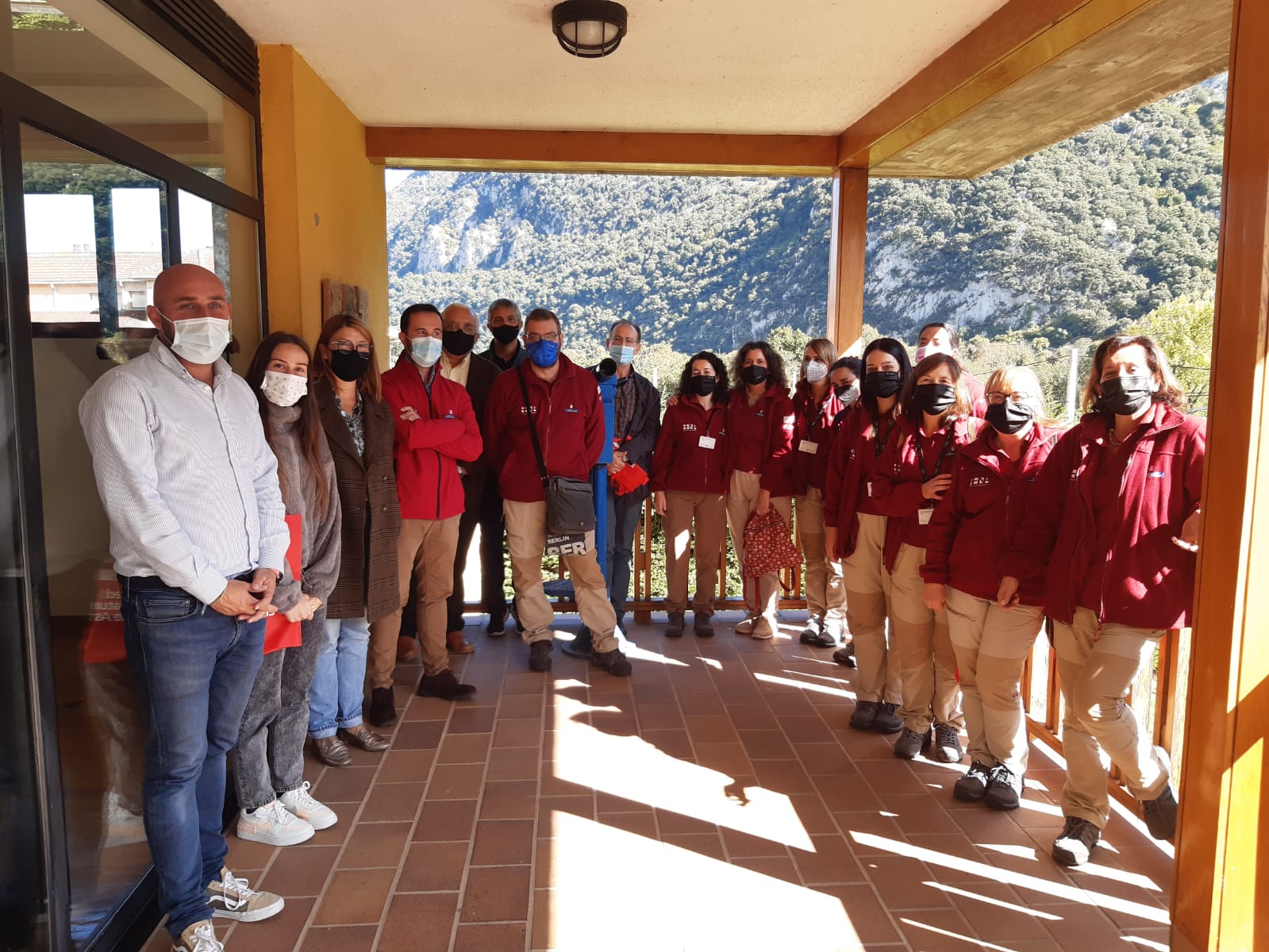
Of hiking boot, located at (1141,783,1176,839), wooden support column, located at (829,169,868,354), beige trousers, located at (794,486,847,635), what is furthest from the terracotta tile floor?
wooden support column, located at (829,169,868,354)

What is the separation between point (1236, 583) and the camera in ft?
7.60

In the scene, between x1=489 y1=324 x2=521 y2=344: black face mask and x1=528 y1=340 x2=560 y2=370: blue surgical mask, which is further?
x1=489 y1=324 x2=521 y2=344: black face mask

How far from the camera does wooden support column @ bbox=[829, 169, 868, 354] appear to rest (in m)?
6.29

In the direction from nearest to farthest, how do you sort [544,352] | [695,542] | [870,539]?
1. [870,539]
2. [544,352]
3. [695,542]

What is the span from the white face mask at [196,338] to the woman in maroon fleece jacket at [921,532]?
2.73 metres

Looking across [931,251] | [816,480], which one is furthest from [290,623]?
[931,251]

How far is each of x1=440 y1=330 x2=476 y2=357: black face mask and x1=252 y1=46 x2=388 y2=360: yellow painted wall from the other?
2.20 ft

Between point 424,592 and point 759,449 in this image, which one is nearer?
point 424,592

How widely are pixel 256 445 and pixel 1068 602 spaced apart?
108 inches

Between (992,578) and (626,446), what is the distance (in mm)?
2597

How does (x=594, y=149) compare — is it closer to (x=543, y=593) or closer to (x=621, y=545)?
(x=621, y=545)

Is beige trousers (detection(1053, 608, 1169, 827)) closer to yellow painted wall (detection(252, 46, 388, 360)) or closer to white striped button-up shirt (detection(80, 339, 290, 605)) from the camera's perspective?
white striped button-up shirt (detection(80, 339, 290, 605))

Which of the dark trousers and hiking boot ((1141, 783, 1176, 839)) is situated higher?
the dark trousers

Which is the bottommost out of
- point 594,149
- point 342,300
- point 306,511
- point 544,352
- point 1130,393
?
point 306,511
